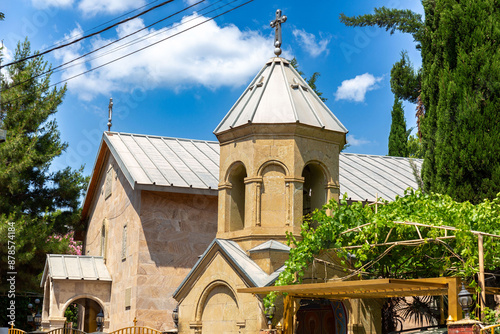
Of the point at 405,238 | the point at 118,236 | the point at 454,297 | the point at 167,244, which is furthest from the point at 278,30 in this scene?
the point at 118,236

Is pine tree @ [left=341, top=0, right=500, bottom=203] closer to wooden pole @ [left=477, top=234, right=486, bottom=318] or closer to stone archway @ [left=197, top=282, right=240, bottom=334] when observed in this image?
wooden pole @ [left=477, top=234, right=486, bottom=318]

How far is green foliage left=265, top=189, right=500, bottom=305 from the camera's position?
1040 cm

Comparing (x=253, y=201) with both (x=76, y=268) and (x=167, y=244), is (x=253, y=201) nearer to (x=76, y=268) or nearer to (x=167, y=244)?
(x=167, y=244)

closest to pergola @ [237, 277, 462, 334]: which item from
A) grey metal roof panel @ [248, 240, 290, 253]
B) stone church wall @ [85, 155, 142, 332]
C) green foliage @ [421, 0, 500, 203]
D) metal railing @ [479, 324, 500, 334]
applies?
metal railing @ [479, 324, 500, 334]

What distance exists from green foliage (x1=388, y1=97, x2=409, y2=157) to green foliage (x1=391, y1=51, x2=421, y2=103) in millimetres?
14646

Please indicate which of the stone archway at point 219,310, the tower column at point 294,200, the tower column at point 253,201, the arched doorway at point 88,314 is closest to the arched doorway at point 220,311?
the stone archway at point 219,310

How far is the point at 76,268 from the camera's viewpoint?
20.5 metres

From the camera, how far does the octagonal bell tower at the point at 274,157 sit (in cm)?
1402

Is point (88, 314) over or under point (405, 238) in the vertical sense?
under

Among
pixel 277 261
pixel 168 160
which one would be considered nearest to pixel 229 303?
pixel 277 261

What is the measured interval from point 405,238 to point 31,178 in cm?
2109

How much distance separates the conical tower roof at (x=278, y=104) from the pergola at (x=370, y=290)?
3.97 metres

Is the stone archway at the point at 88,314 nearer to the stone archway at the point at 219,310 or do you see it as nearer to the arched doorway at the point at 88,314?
the arched doorway at the point at 88,314

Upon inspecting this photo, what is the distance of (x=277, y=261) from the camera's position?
43.9 ft
